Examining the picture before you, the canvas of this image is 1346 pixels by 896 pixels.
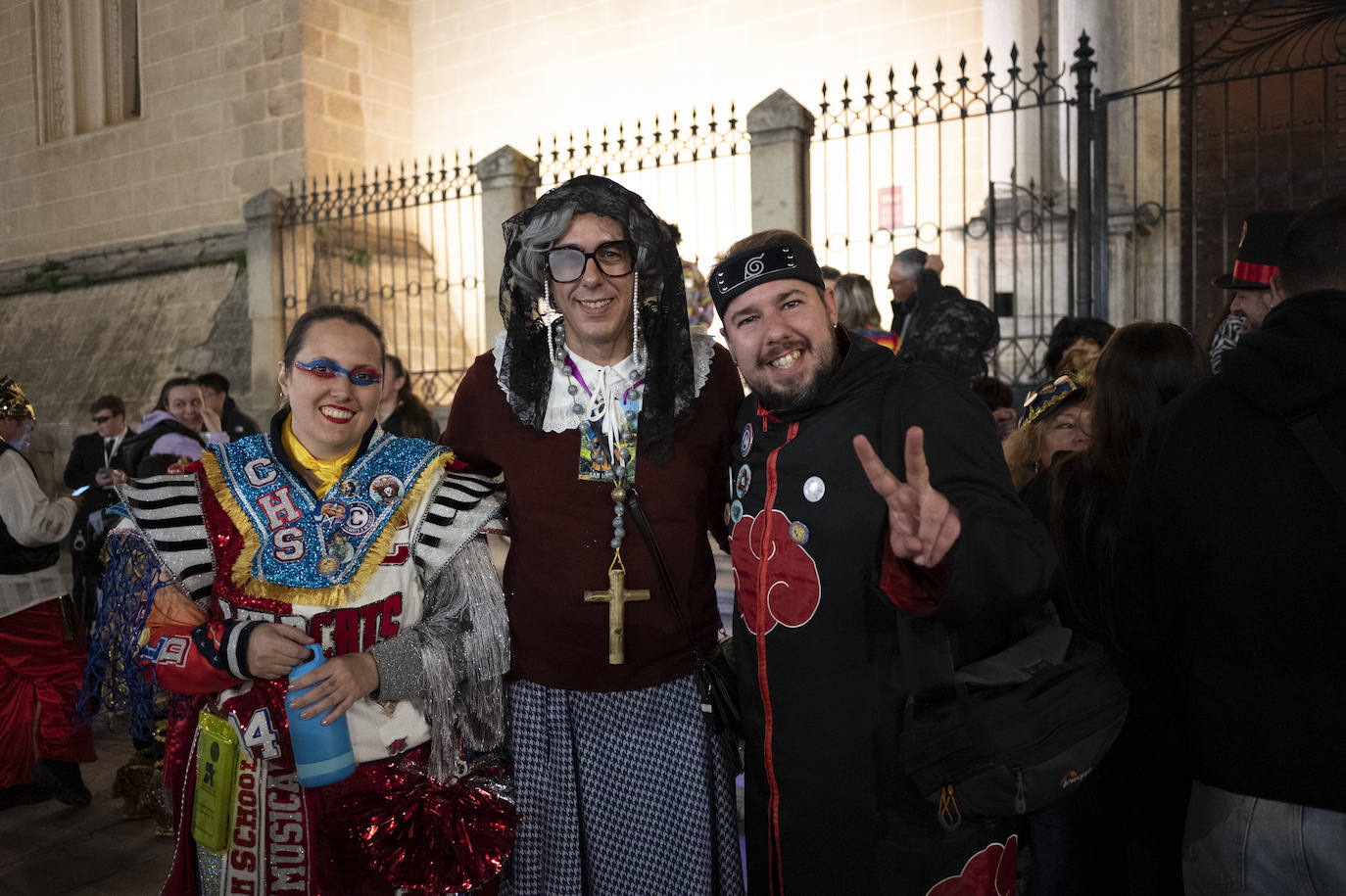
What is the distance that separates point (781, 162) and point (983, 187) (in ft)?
8.04

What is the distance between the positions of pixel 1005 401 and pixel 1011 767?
3187mm

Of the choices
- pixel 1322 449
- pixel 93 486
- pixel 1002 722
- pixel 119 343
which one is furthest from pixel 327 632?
pixel 119 343

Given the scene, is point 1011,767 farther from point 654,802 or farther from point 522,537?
point 522,537

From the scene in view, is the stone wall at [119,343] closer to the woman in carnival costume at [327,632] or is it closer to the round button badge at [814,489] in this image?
the woman in carnival costume at [327,632]

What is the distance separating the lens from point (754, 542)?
206 centimetres

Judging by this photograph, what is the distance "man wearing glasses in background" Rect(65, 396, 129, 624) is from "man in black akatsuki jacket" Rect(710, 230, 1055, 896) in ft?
15.3

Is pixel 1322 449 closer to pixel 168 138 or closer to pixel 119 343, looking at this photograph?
pixel 119 343

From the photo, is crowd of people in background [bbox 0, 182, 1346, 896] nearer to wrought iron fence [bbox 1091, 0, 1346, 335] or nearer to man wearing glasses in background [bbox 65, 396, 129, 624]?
man wearing glasses in background [bbox 65, 396, 129, 624]

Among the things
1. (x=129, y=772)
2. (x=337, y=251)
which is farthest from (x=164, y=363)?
(x=129, y=772)

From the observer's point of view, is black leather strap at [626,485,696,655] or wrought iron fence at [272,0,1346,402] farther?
wrought iron fence at [272,0,1346,402]

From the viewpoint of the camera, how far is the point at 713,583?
249 centimetres

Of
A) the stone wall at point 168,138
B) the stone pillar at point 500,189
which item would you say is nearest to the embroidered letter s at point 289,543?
the stone pillar at point 500,189

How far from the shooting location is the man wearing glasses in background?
Result: 583cm

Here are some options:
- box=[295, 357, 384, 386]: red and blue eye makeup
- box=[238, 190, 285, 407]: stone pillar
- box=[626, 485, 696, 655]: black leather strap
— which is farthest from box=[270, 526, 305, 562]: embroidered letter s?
box=[238, 190, 285, 407]: stone pillar
